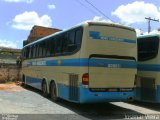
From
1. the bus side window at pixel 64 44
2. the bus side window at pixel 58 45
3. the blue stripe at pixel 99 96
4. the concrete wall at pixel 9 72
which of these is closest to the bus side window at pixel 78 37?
the bus side window at pixel 64 44

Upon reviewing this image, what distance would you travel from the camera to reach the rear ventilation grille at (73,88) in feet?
44.2

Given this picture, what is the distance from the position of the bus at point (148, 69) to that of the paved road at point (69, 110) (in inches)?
22.8

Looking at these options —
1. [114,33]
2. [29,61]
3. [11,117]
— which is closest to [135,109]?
[114,33]

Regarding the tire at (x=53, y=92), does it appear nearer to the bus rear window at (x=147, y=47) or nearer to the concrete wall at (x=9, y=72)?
the bus rear window at (x=147, y=47)

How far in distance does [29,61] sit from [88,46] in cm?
1045

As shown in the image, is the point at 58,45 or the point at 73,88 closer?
the point at 73,88

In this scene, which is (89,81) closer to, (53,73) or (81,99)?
(81,99)

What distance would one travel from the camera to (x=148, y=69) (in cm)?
1507

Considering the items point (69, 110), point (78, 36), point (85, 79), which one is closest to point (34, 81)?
point (69, 110)

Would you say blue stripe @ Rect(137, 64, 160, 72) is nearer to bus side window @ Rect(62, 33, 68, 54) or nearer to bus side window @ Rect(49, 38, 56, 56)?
bus side window @ Rect(62, 33, 68, 54)

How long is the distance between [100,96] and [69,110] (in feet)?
5.30

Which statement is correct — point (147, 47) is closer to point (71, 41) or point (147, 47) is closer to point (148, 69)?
point (148, 69)

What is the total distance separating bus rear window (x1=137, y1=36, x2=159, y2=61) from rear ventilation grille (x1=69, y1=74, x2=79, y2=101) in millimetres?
3449

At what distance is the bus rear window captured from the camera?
14.9 metres
